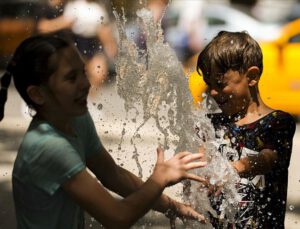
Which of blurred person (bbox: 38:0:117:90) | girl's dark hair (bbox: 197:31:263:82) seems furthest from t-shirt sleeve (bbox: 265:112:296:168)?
Result: blurred person (bbox: 38:0:117:90)

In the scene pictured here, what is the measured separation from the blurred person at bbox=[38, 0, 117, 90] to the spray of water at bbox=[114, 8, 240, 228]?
388 cm

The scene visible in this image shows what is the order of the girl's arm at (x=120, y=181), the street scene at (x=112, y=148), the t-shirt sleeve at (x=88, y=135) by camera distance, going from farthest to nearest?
1. the street scene at (x=112, y=148)
2. the girl's arm at (x=120, y=181)
3. the t-shirt sleeve at (x=88, y=135)

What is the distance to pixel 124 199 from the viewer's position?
256 cm

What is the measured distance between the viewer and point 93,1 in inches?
342

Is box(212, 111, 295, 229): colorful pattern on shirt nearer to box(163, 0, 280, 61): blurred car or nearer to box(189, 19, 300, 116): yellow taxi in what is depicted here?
box(189, 19, 300, 116): yellow taxi

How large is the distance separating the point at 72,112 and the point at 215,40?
969mm

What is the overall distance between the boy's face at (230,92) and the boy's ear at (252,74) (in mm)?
36

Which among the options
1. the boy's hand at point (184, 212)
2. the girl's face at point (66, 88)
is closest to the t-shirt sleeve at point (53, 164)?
the girl's face at point (66, 88)

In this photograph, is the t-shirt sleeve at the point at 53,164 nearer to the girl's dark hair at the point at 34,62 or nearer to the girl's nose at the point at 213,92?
the girl's dark hair at the point at 34,62

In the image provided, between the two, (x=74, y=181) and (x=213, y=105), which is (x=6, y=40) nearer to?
(x=213, y=105)

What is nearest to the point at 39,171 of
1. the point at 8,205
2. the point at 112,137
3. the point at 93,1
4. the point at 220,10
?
the point at 8,205

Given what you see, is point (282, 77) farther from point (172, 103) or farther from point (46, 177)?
point (46, 177)

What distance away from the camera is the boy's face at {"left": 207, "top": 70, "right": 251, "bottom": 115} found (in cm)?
330

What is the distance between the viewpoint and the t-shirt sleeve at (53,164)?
2510 millimetres
